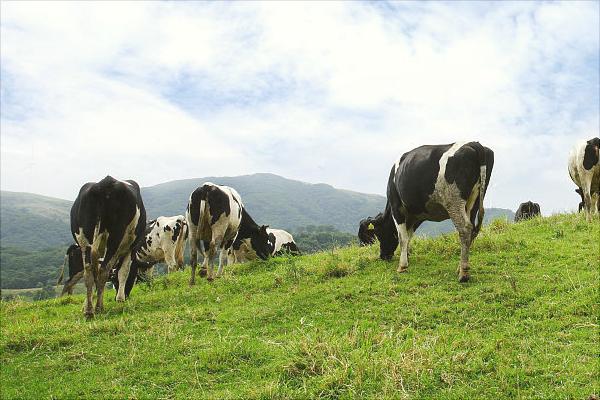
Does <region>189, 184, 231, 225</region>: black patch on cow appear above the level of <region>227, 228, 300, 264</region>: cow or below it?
above

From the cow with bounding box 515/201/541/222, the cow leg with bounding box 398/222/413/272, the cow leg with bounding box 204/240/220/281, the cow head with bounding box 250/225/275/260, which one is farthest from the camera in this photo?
the cow with bounding box 515/201/541/222

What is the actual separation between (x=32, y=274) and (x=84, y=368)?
141m

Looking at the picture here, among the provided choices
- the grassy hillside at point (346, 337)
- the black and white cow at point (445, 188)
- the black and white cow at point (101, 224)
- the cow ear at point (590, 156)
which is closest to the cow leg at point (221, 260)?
the grassy hillside at point (346, 337)

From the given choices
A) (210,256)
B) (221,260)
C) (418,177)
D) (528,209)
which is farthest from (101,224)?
(528,209)

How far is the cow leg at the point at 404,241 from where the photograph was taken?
1193 cm

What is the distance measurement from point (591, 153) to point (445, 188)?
879 cm

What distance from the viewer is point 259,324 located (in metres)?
8.92

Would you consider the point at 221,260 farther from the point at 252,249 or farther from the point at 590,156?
the point at 590,156

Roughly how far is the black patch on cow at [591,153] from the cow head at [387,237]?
25.1 feet

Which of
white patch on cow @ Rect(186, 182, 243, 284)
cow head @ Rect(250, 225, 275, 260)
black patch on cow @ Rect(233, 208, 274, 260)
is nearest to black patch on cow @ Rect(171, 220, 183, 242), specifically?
black patch on cow @ Rect(233, 208, 274, 260)

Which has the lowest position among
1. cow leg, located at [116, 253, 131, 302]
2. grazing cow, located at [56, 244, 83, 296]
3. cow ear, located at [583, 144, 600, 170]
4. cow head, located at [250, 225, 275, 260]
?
grazing cow, located at [56, 244, 83, 296]

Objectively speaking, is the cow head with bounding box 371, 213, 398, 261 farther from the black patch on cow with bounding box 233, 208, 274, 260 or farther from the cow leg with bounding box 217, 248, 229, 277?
the black patch on cow with bounding box 233, 208, 274, 260

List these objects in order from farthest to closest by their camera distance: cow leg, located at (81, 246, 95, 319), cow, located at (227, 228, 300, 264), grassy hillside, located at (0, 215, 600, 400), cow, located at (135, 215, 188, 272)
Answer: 1. cow, located at (135, 215, 188, 272)
2. cow, located at (227, 228, 300, 264)
3. cow leg, located at (81, 246, 95, 319)
4. grassy hillside, located at (0, 215, 600, 400)

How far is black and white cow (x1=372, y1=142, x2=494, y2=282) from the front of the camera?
417 inches
